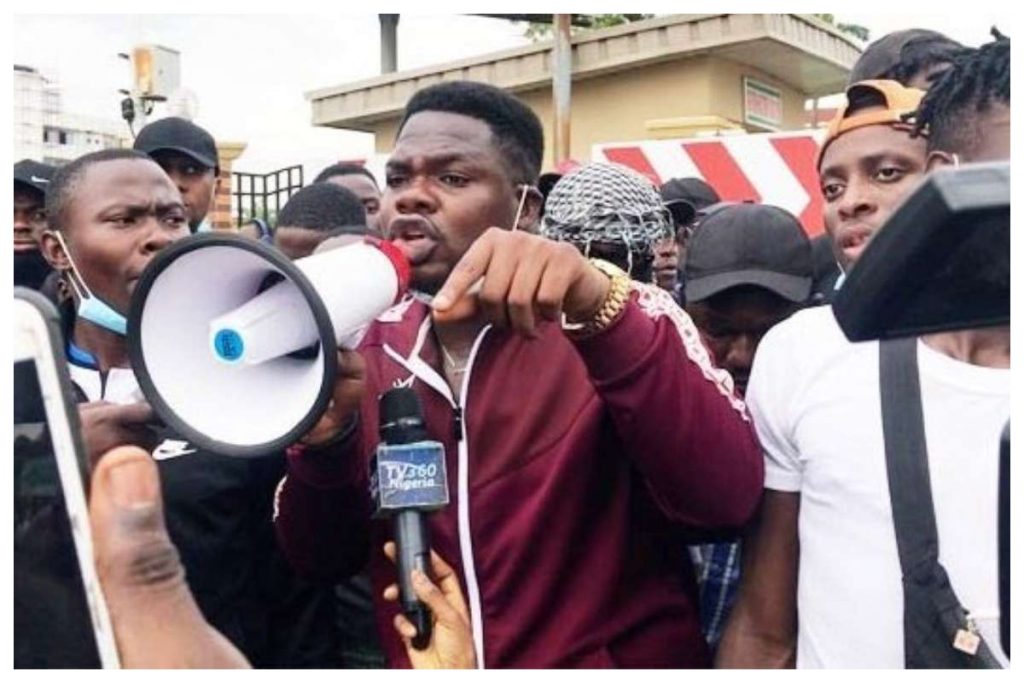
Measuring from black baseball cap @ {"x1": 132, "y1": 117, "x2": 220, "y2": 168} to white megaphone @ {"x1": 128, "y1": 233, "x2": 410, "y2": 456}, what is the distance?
126 inches

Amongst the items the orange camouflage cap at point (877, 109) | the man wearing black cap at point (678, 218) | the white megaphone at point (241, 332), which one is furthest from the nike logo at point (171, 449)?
the man wearing black cap at point (678, 218)

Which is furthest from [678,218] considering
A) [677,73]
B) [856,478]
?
[677,73]

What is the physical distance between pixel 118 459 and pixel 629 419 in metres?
0.96

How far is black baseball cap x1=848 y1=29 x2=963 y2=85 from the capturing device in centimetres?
296

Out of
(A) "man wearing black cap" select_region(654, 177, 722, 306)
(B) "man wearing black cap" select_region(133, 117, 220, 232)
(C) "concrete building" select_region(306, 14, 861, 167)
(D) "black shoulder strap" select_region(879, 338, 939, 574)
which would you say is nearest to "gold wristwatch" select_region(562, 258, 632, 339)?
(D) "black shoulder strap" select_region(879, 338, 939, 574)

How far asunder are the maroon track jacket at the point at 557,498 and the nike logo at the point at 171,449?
276mm

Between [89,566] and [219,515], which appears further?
[219,515]

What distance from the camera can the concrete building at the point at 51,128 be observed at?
6.09 meters

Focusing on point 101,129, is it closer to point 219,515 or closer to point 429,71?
point 429,71

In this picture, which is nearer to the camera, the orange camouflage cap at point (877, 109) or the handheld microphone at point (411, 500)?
the handheld microphone at point (411, 500)

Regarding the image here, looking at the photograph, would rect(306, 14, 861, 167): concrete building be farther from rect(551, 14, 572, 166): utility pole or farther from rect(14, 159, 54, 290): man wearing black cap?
rect(14, 159, 54, 290): man wearing black cap

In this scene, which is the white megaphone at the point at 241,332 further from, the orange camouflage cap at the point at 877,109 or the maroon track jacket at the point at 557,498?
the orange camouflage cap at the point at 877,109
